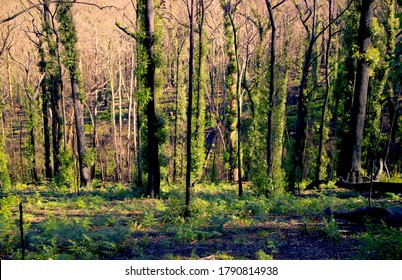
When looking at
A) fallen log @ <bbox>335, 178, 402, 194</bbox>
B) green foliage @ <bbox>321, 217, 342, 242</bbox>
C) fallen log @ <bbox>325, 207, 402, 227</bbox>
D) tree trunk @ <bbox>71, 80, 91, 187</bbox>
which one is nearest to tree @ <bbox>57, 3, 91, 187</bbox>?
tree trunk @ <bbox>71, 80, 91, 187</bbox>

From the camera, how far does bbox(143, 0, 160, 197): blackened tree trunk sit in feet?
40.3

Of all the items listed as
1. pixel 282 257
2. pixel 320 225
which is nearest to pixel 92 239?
pixel 282 257

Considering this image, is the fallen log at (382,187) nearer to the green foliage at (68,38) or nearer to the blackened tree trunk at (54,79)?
the blackened tree trunk at (54,79)

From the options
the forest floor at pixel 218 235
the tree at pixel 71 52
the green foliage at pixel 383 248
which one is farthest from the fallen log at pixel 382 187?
the tree at pixel 71 52

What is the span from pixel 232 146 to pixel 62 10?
46.5ft

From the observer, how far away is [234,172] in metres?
24.3

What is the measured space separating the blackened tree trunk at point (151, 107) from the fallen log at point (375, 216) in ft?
24.9

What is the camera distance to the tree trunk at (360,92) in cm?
1138

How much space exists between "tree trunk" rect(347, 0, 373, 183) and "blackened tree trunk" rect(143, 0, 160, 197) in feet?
24.4

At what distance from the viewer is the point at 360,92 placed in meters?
11.6

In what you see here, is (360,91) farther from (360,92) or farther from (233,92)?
(233,92)

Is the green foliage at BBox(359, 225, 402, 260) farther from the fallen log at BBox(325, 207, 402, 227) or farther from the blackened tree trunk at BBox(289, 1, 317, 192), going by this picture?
the blackened tree trunk at BBox(289, 1, 317, 192)

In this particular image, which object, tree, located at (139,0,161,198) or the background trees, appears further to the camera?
tree, located at (139,0,161,198)

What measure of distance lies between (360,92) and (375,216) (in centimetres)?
636
